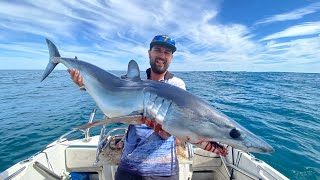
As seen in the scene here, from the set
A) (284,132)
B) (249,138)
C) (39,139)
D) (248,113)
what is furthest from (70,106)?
(249,138)

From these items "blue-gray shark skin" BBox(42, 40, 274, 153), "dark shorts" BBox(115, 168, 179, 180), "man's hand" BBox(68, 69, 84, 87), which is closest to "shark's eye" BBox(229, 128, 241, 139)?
"blue-gray shark skin" BBox(42, 40, 274, 153)

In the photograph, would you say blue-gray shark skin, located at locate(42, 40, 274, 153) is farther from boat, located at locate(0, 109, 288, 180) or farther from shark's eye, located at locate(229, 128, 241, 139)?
boat, located at locate(0, 109, 288, 180)

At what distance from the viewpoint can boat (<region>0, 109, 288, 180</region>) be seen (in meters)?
4.54

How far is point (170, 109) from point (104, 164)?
2280mm

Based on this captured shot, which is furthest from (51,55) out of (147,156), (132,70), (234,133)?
(234,133)

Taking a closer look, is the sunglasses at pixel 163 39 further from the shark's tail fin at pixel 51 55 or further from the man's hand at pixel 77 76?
the shark's tail fin at pixel 51 55

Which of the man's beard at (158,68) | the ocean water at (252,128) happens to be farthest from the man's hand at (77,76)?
the ocean water at (252,128)

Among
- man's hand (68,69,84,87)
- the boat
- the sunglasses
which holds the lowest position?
the boat

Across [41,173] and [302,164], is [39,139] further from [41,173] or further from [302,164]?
[302,164]

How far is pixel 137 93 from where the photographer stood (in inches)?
121

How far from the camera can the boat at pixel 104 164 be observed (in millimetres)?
4543

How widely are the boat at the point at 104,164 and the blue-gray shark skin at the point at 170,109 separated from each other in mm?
1563

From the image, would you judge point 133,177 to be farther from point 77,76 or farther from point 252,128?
point 252,128

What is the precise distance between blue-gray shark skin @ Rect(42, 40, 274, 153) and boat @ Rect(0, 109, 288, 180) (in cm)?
156
